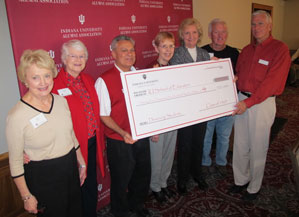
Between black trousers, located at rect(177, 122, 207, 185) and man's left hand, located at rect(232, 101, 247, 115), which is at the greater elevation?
man's left hand, located at rect(232, 101, 247, 115)

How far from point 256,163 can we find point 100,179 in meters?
1.67

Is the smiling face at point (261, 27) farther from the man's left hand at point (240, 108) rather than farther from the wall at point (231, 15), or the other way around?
the wall at point (231, 15)

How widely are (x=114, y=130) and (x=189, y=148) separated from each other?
98cm

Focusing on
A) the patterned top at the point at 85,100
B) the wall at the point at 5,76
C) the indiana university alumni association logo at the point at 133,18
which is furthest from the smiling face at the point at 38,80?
the indiana university alumni association logo at the point at 133,18

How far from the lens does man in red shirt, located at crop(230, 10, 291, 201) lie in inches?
81.9

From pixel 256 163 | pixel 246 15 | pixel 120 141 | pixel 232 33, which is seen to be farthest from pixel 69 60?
pixel 246 15

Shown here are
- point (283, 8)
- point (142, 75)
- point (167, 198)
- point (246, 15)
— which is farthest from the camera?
point (283, 8)

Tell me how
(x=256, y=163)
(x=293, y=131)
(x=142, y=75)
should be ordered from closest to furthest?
(x=142, y=75), (x=256, y=163), (x=293, y=131)

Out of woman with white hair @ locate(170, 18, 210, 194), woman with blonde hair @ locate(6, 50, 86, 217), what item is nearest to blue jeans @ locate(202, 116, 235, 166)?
woman with white hair @ locate(170, 18, 210, 194)

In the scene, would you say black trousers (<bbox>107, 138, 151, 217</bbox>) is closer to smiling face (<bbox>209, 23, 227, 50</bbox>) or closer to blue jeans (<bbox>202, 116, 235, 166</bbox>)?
blue jeans (<bbox>202, 116, 235, 166</bbox>)

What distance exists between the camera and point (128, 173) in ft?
6.43

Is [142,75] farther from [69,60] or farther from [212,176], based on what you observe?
[212,176]

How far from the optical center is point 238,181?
253cm

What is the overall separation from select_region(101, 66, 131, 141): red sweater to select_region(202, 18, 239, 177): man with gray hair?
132cm
